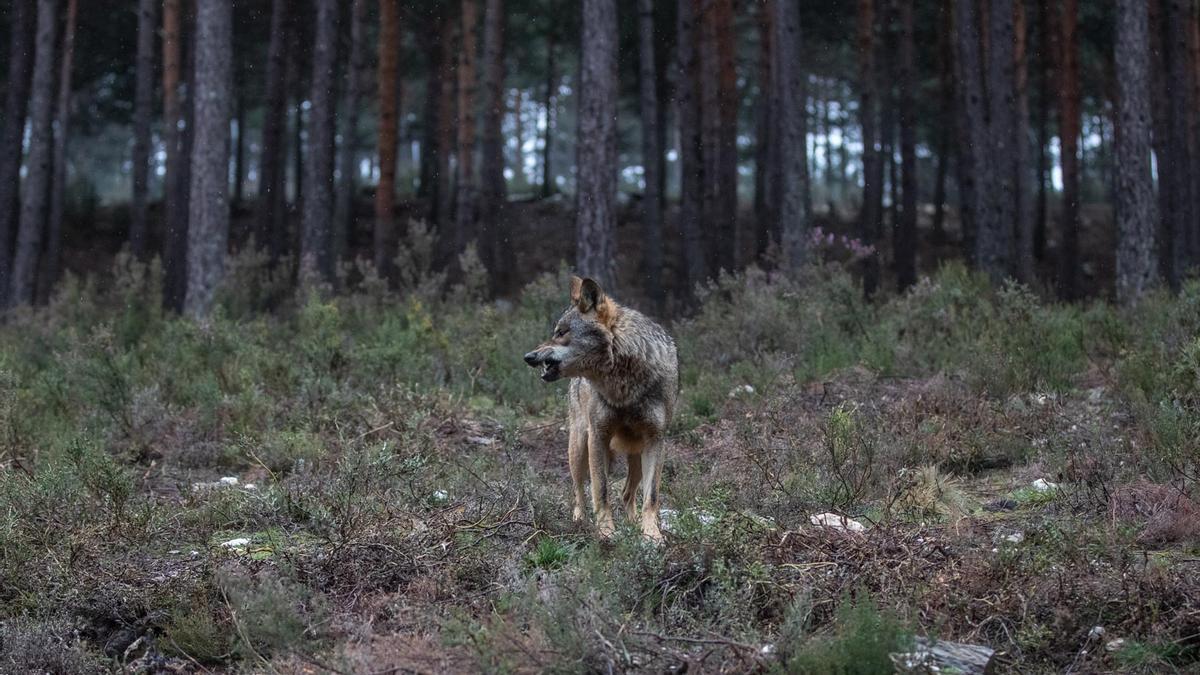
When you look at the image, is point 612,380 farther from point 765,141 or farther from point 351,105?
point 765,141

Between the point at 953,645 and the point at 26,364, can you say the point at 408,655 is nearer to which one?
the point at 953,645

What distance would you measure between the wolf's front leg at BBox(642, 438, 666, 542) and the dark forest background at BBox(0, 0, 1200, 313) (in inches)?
369

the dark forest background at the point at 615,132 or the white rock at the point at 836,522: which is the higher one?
the dark forest background at the point at 615,132

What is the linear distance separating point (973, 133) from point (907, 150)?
25.0 feet

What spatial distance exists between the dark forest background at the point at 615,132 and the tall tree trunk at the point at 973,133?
0.05 m

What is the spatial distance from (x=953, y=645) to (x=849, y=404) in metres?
5.17

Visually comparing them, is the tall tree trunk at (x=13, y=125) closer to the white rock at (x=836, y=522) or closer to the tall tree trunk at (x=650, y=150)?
the tall tree trunk at (x=650, y=150)

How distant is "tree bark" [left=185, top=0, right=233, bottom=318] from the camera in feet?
59.1

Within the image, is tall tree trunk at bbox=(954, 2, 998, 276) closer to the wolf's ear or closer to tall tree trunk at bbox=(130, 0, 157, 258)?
the wolf's ear

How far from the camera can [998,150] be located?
19.8m

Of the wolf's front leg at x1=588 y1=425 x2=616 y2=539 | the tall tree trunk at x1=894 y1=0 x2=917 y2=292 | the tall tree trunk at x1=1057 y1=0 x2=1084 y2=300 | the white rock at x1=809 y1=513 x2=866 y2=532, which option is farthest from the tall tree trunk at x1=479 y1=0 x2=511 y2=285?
the white rock at x1=809 y1=513 x2=866 y2=532

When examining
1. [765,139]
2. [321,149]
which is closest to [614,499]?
[321,149]

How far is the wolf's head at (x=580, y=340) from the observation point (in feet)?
23.4

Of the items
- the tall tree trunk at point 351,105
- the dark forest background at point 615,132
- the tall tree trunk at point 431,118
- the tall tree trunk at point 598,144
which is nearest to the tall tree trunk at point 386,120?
the dark forest background at point 615,132
